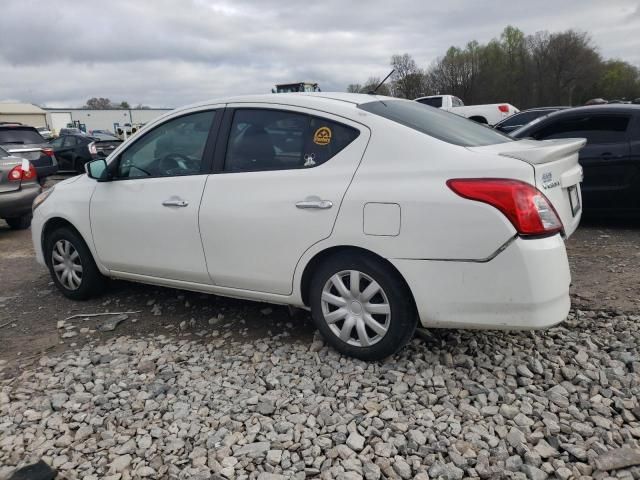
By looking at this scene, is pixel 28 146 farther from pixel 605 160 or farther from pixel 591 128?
pixel 605 160

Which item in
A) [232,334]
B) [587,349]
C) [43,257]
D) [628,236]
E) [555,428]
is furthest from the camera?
[628,236]

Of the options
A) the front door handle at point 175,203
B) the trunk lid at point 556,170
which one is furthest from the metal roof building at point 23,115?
the trunk lid at point 556,170

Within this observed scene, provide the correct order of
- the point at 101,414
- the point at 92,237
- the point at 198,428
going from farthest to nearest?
the point at 92,237 → the point at 101,414 → the point at 198,428

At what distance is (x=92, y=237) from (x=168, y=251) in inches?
35.4

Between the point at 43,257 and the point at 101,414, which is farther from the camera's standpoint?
the point at 43,257

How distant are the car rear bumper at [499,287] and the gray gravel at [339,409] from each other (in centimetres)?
40

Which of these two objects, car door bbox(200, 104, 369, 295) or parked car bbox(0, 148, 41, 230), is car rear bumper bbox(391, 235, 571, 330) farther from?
parked car bbox(0, 148, 41, 230)

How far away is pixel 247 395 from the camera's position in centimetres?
298

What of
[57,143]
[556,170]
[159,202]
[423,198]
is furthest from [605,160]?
[57,143]

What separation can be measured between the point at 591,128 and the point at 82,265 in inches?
226

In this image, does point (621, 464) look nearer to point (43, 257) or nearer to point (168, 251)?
point (168, 251)

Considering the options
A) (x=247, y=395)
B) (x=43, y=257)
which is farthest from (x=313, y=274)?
(x=43, y=257)

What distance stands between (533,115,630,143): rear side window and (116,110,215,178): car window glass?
4502mm

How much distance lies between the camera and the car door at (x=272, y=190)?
313cm
